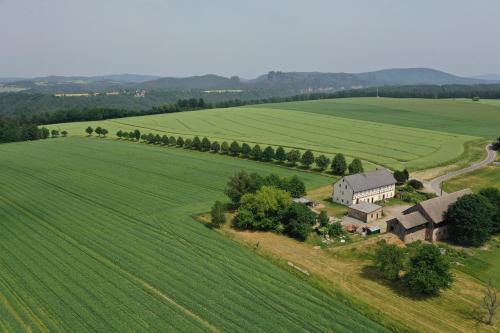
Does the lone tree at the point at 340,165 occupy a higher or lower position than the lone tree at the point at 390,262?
higher

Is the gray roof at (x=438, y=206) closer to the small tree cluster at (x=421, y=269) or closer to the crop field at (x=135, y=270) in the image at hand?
the small tree cluster at (x=421, y=269)

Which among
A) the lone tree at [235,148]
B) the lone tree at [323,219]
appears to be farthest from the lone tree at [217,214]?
the lone tree at [235,148]

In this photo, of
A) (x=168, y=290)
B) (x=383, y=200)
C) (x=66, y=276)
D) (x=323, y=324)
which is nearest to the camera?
(x=323, y=324)

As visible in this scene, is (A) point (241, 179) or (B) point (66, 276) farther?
(A) point (241, 179)

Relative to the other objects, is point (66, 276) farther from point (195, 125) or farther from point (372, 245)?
point (195, 125)

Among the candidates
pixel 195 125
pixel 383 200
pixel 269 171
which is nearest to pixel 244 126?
pixel 195 125

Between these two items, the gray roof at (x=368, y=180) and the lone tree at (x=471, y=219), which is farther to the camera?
the gray roof at (x=368, y=180)
